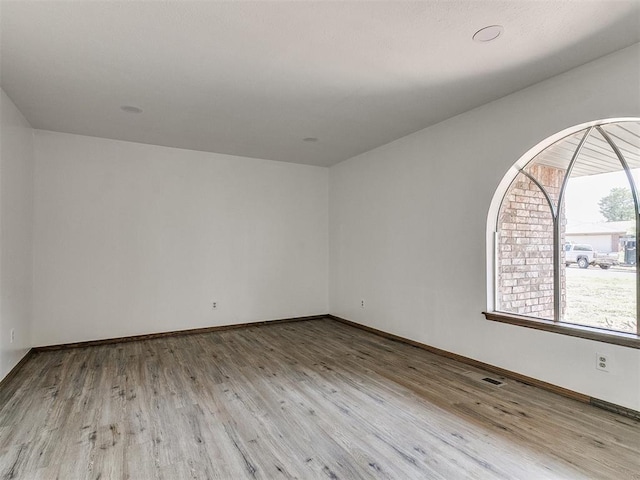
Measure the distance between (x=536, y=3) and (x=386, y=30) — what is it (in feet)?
2.77

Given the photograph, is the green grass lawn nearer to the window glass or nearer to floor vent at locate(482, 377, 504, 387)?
the window glass

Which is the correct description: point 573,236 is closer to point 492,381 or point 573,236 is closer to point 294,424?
point 492,381

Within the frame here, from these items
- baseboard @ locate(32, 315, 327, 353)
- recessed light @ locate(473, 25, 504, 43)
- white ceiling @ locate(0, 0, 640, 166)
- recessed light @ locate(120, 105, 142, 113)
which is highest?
recessed light @ locate(473, 25, 504, 43)

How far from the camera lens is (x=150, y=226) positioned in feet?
15.1

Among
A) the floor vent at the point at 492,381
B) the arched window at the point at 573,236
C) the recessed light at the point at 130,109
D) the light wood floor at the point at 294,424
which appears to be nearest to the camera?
the light wood floor at the point at 294,424

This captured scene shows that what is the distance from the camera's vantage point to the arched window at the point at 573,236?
254 cm

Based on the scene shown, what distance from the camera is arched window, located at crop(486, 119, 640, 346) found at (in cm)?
254

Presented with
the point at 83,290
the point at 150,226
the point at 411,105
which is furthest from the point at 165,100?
the point at 83,290

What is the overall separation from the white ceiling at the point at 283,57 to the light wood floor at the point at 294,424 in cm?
258

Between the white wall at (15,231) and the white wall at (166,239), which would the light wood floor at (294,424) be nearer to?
the white wall at (15,231)

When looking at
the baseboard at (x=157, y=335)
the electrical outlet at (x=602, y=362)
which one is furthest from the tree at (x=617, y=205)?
the baseboard at (x=157, y=335)

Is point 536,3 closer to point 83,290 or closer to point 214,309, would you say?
point 214,309

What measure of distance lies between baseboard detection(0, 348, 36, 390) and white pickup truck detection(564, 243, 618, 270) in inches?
195

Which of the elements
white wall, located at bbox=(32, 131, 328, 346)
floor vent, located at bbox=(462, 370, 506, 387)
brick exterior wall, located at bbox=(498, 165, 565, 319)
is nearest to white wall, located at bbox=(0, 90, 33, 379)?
white wall, located at bbox=(32, 131, 328, 346)
